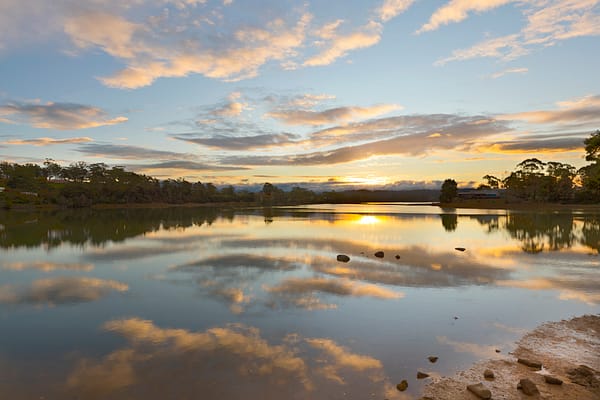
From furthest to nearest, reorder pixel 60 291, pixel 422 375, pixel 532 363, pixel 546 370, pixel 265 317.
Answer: pixel 60 291, pixel 265 317, pixel 532 363, pixel 546 370, pixel 422 375

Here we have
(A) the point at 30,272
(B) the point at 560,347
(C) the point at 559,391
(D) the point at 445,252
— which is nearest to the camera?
(C) the point at 559,391

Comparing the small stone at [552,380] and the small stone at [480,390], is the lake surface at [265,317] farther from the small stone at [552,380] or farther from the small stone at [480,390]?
the small stone at [552,380]

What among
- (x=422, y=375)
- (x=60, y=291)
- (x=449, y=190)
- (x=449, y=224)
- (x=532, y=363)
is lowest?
(x=60, y=291)

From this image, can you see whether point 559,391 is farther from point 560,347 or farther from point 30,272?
point 30,272

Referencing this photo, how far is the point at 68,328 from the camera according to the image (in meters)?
13.1

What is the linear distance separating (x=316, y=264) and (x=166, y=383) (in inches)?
643

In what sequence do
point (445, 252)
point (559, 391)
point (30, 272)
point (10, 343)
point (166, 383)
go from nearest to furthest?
point (559, 391) → point (166, 383) → point (10, 343) → point (30, 272) → point (445, 252)

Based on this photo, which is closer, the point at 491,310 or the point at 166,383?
the point at 166,383

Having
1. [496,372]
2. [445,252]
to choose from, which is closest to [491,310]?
[496,372]

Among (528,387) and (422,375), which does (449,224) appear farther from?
(528,387)

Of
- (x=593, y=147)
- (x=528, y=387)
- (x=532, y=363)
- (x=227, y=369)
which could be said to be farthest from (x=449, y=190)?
Result: (x=227, y=369)

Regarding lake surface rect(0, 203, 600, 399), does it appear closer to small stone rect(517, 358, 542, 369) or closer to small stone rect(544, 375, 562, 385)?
small stone rect(517, 358, 542, 369)

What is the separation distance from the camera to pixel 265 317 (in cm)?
1412

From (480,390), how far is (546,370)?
272 cm
